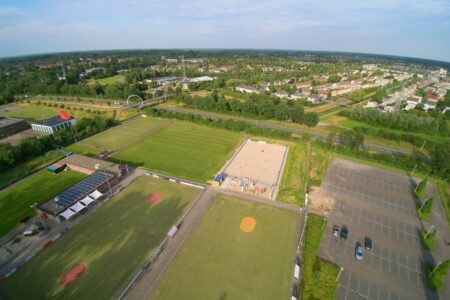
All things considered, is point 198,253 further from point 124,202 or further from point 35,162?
point 35,162

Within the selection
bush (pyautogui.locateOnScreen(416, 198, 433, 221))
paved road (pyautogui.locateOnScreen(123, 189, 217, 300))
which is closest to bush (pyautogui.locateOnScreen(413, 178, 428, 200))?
bush (pyautogui.locateOnScreen(416, 198, 433, 221))

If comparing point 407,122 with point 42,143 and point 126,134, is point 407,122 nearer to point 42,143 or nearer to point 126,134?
point 126,134

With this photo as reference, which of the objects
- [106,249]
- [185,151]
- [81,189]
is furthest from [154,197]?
[185,151]

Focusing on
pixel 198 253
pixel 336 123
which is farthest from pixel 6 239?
pixel 336 123

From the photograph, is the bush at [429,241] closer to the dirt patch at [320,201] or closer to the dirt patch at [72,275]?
the dirt patch at [320,201]

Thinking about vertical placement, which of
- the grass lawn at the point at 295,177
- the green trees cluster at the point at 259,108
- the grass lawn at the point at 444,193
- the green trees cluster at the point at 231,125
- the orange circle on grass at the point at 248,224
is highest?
the green trees cluster at the point at 259,108

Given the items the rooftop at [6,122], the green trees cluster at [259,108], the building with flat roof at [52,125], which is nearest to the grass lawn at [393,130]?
the green trees cluster at [259,108]

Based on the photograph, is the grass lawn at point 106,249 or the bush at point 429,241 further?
the bush at point 429,241
